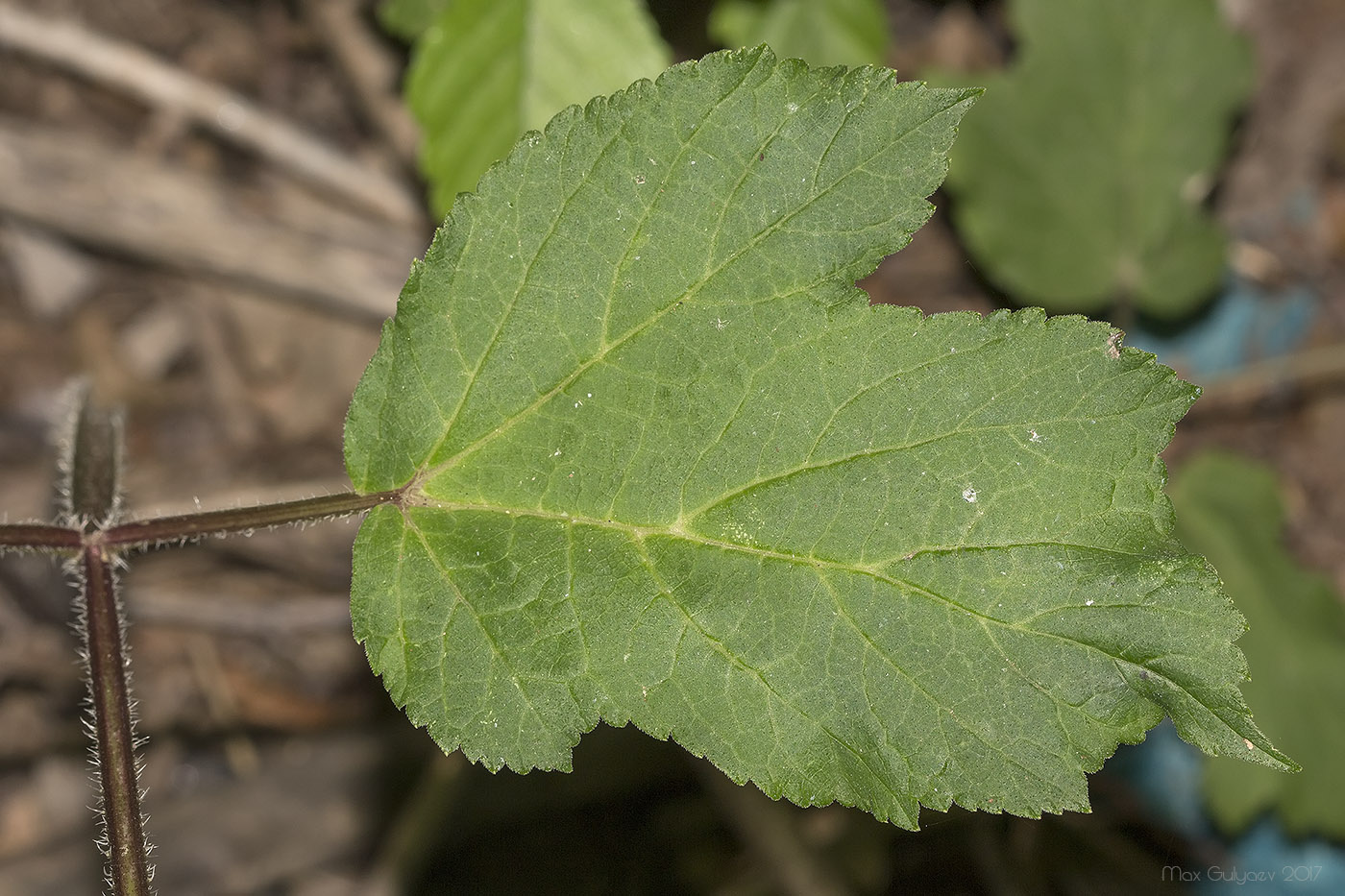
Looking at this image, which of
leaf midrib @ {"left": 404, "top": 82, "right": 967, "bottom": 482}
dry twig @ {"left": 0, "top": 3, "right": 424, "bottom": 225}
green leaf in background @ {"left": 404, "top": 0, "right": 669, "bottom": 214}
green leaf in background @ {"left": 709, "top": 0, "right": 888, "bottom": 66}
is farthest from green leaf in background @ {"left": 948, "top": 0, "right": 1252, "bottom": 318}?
leaf midrib @ {"left": 404, "top": 82, "right": 967, "bottom": 482}

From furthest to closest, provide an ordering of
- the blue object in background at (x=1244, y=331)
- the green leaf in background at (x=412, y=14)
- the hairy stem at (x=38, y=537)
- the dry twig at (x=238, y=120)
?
the blue object in background at (x=1244, y=331)
the dry twig at (x=238, y=120)
the green leaf in background at (x=412, y=14)
the hairy stem at (x=38, y=537)

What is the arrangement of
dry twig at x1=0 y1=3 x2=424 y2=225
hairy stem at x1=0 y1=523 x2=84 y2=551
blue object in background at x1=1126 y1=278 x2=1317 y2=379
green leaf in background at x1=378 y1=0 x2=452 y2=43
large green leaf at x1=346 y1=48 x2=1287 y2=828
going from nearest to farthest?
large green leaf at x1=346 y1=48 x2=1287 y2=828, hairy stem at x1=0 y1=523 x2=84 y2=551, green leaf in background at x1=378 y1=0 x2=452 y2=43, dry twig at x1=0 y1=3 x2=424 y2=225, blue object in background at x1=1126 y1=278 x2=1317 y2=379

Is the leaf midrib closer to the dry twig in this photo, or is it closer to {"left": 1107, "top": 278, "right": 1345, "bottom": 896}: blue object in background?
the dry twig

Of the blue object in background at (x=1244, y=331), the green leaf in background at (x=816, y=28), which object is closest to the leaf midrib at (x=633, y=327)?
the green leaf in background at (x=816, y=28)

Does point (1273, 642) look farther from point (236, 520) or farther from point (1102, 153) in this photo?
point (236, 520)

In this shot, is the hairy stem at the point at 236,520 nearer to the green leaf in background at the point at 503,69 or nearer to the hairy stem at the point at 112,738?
the hairy stem at the point at 112,738

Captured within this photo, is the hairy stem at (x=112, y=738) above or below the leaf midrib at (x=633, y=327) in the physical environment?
above

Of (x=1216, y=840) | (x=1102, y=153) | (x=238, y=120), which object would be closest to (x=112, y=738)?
(x=238, y=120)

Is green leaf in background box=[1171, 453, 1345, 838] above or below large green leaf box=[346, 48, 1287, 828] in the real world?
below
